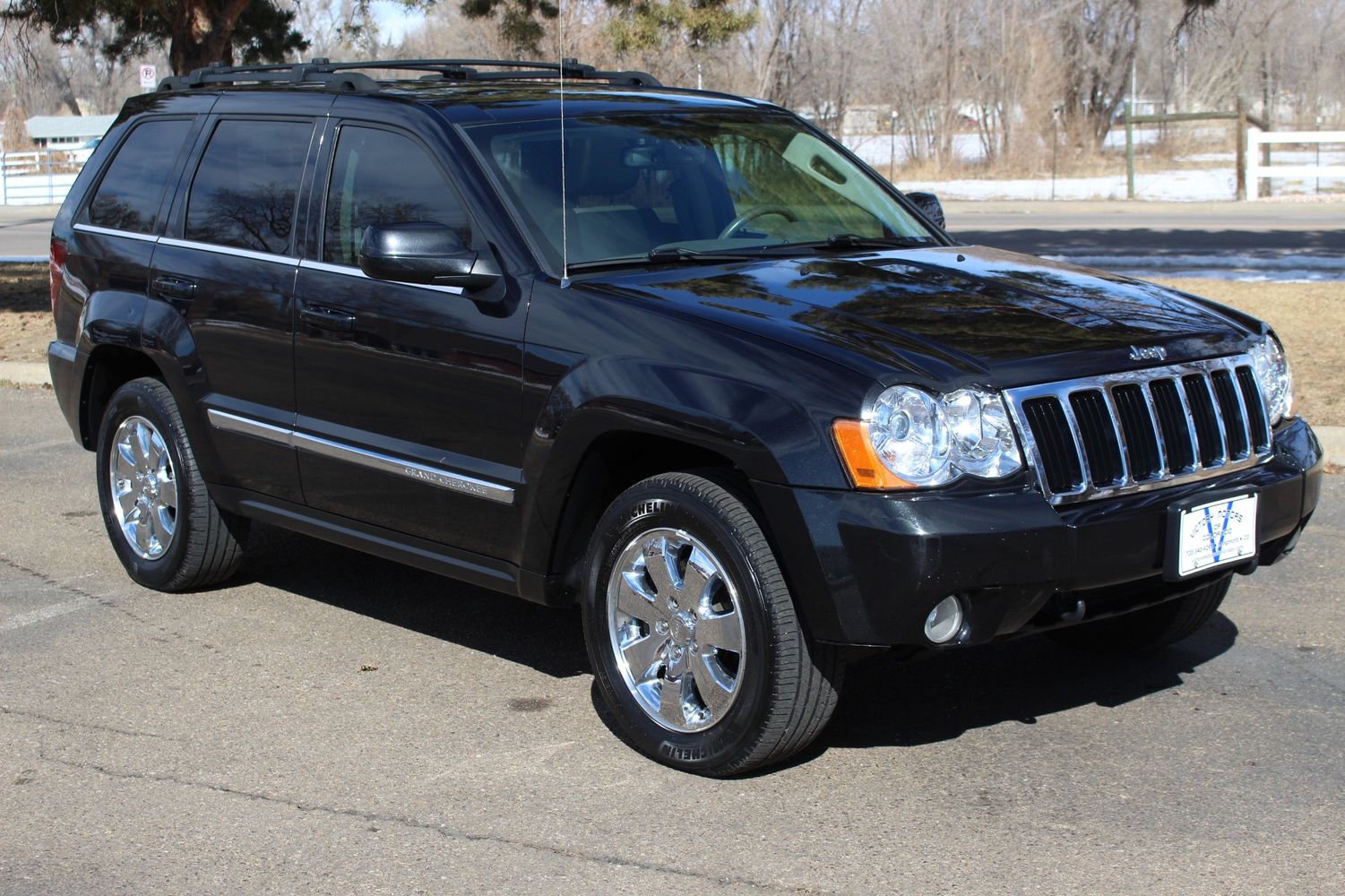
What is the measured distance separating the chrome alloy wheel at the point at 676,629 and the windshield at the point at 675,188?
977 mm

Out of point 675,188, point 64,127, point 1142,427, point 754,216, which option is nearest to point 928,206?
point 754,216

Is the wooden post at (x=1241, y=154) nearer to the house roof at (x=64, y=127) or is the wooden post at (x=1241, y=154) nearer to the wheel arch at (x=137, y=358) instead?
the wheel arch at (x=137, y=358)

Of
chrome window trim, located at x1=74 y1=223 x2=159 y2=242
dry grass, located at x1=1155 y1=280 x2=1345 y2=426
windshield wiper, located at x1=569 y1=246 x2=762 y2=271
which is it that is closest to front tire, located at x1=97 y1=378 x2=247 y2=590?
chrome window trim, located at x1=74 y1=223 x2=159 y2=242

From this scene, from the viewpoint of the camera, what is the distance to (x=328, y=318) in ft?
17.3

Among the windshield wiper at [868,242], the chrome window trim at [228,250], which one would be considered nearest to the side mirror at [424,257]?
the chrome window trim at [228,250]

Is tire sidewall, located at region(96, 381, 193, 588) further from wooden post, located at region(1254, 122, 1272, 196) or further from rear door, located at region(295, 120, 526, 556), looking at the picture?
wooden post, located at region(1254, 122, 1272, 196)

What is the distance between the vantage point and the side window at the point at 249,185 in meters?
5.62

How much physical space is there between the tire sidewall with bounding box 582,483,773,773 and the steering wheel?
114 cm

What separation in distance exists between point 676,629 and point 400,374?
1.26 m

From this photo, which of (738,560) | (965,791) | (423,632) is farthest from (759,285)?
(423,632)

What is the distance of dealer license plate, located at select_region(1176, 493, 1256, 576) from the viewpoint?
4.27 m

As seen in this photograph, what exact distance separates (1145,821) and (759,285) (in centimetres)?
178

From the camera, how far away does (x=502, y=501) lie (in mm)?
4848

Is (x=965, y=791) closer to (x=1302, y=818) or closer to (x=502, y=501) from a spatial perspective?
(x=1302, y=818)
